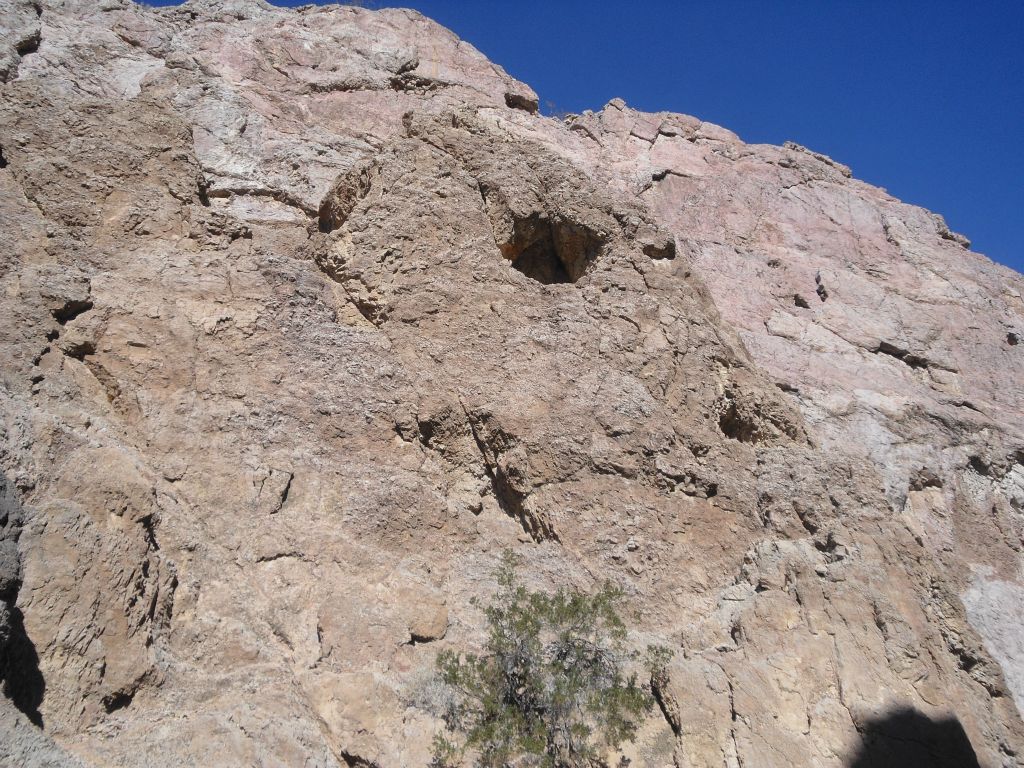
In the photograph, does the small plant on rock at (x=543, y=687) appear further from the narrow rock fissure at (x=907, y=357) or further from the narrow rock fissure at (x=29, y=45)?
the narrow rock fissure at (x=29, y=45)

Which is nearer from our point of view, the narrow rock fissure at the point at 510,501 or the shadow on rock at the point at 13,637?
the shadow on rock at the point at 13,637

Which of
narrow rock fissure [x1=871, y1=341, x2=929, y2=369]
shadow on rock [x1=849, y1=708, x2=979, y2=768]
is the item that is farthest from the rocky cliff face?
narrow rock fissure [x1=871, y1=341, x2=929, y2=369]

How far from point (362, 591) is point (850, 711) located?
3.68m

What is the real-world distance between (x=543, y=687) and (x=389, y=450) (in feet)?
7.48

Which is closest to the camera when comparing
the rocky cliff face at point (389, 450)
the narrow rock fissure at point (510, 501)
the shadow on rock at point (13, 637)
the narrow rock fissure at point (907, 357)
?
the shadow on rock at point (13, 637)

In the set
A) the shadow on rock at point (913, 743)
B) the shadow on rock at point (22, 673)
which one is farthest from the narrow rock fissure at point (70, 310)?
the shadow on rock at point (913, 743)

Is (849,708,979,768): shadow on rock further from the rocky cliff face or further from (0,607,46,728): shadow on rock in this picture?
(0,607,46,728): shadow on rock

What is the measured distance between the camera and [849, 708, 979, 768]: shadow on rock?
5629 millimetres

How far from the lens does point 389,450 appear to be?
22.0 ft

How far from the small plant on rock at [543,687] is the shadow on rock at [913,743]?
5.08 ft

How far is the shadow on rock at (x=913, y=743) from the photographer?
5.63 m

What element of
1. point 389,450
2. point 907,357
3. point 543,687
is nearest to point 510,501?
point 389,450

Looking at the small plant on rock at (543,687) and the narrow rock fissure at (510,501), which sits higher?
the narrow rock fissure at (510,501)

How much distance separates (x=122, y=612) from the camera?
4750 millimetres
